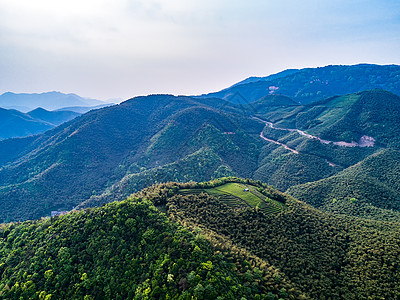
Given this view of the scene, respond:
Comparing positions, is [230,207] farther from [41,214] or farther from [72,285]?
[41,214]

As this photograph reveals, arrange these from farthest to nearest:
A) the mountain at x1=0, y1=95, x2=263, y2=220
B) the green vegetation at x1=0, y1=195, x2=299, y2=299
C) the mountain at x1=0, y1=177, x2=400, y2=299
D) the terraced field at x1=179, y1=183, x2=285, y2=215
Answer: the mountain at x1=0, y1=95, x2=263, y2=220, the terraced field at x1=179, y1=183, x2=285, y2=215, the mountain at x1=0, y1=177, x2=400, y2=299, the green vegetation at x1=0, y1=195, x2=299, y2=299

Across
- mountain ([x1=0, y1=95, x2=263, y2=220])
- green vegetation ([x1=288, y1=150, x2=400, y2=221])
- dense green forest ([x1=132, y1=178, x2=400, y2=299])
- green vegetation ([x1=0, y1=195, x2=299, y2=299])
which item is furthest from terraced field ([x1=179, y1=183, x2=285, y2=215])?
mountain ([x1=0, y1=95, x2=263, y2=220])

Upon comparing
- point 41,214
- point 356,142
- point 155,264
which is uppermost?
point 155,264

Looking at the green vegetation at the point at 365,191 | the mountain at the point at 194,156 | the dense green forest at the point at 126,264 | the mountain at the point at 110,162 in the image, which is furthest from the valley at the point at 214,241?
the mountain at the point at 194,156

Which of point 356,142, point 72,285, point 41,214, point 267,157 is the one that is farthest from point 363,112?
point 41,214

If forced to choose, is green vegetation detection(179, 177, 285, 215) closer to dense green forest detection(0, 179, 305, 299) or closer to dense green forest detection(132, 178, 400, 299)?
dense green forest detection(132, 178, 400, 299)

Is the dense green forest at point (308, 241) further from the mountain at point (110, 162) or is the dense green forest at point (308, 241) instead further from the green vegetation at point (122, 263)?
the mountain at point (110, 162)
